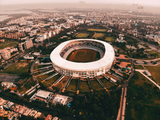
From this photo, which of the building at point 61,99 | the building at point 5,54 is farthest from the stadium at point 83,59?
the building at point 5,54

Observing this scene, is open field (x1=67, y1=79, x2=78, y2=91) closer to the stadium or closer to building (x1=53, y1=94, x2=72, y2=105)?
the stadium

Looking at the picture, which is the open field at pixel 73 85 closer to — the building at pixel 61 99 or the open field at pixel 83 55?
the building at pixel 61 99

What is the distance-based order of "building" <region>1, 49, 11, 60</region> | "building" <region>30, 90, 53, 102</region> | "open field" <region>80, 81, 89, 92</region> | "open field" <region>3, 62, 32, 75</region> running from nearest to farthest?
"building" <region>30, 90, 53, 102</region>, "open field" <region>80, 81, 89, 92</region>, "open field" <region>3, 62, 32, 75</region>, "building" <region>1, 49, 11, 60</region>

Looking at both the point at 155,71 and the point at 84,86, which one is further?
the point at 155,71

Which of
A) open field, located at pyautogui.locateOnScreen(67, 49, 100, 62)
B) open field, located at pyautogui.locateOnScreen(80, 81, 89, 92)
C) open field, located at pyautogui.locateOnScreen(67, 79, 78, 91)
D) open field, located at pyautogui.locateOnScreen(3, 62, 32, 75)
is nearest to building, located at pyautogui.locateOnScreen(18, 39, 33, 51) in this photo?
open field, located at pyautogui.locateOnScreen(3, 62, 32, 75)

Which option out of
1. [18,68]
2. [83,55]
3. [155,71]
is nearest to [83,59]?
[83,55]

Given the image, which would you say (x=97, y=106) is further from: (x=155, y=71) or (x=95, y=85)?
(x=155, y=71)
